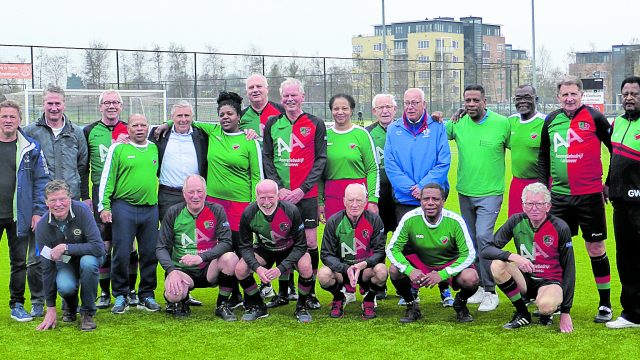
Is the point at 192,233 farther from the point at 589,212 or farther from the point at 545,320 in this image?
the point at 589,212

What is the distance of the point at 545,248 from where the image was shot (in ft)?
18.8

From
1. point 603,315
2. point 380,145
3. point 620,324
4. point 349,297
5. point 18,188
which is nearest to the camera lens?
point 620,324

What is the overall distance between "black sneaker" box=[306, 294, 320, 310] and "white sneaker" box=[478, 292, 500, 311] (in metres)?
1.38

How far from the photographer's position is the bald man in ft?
20.2

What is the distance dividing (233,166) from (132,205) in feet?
2.98

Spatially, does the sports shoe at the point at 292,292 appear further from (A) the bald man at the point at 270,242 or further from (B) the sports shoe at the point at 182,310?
(B) the sports shoe at the point at 182,310

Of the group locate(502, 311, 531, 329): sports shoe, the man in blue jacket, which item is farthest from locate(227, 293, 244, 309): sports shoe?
locate(502, 311, 531, 329): sports shoe

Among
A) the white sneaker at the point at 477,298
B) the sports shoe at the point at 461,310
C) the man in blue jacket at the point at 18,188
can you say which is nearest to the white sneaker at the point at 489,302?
the white sneaker at the point at 477,298

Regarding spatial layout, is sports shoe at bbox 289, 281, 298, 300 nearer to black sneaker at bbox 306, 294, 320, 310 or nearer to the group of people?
the group of people

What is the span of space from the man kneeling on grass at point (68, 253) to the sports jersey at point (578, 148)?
367cm

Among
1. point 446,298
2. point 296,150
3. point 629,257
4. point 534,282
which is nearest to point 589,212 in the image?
point 629,257

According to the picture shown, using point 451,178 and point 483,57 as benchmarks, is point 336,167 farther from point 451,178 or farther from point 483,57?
point 483,57

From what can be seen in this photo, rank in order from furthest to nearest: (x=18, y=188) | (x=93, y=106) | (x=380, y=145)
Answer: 1. (x=93, y=106)
2. (x=380, y=145)
3. (x=18, y=188)

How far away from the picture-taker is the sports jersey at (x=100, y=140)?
6.78 meters
